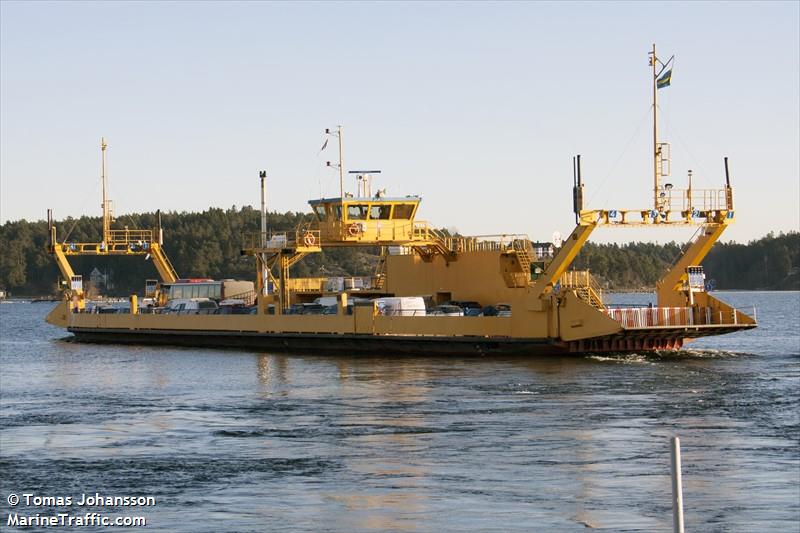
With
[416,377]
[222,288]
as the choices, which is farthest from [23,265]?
[416,377]

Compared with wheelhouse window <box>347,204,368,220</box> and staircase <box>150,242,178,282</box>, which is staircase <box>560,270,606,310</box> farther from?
staircase <box>150,242,178,282</box>

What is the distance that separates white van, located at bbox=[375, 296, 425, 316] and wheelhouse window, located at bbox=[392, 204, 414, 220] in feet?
15.6

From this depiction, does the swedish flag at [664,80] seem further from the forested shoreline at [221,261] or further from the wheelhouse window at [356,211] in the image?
the forested shoreline at [221,261]

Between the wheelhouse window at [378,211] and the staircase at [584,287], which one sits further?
the wheelhouse window at [378,211]

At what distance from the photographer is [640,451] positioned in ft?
76.5

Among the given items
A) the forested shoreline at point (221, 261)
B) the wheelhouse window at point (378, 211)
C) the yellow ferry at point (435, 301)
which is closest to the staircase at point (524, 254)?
the yellow ferry at point (435, 301)

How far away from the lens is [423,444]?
24609 millimetres

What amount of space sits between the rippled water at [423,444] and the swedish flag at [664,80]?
884 cm

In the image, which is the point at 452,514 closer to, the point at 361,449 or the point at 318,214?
the point at 361,449

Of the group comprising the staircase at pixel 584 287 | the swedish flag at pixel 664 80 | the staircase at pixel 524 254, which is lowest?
the staircase at pixel 584 287

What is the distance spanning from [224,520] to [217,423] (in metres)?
10.2

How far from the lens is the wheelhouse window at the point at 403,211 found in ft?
169

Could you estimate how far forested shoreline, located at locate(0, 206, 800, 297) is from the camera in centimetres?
15900

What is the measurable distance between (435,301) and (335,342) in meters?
4.14
